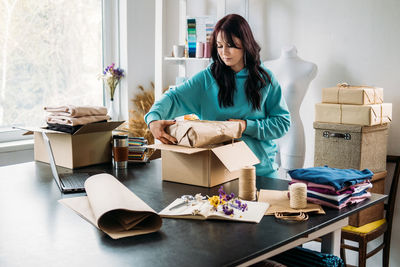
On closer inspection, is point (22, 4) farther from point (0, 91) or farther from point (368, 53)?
point (368, 53)

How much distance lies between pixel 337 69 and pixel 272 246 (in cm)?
231

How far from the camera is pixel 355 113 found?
9.11 feet

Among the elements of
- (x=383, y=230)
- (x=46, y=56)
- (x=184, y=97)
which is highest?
(x=46, y=56)

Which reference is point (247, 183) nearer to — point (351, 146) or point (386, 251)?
point (351, 146)

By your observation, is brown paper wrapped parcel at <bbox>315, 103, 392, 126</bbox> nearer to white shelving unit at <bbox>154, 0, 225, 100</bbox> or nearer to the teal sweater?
the teal sweater

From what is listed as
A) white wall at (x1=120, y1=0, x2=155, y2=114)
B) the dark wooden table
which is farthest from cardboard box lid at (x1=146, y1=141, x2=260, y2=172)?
white wall at (x1=120, y1=0, x2=155, y2=114)

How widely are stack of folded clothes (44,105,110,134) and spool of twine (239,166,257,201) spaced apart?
928 millimetres

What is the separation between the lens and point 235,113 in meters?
2.39

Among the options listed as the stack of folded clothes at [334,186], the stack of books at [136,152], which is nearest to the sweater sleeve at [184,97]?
the stack of books at [136,152]

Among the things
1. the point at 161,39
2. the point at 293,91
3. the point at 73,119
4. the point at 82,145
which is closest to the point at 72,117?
the point at 73,119

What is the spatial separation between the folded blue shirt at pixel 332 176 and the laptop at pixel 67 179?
881 millimetres

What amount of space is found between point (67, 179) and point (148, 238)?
2.63ft

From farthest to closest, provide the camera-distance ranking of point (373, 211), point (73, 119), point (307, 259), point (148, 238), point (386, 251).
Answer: point (386, 251) → point (373, 211) → point (73, 119) → point (307, 259) → point (148, 238)

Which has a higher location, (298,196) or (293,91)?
(293,91)
